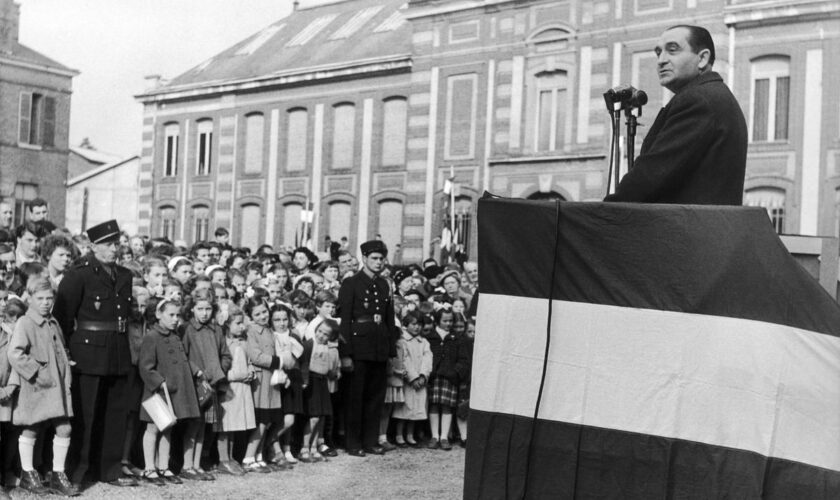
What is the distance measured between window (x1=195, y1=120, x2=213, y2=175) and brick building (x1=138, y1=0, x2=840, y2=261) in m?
0.05

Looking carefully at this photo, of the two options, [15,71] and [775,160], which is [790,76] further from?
[15,71]

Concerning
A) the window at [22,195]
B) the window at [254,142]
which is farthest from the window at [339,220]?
the window at [22,195]

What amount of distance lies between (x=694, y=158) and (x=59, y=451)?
607cm

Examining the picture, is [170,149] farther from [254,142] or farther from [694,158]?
[694,158]

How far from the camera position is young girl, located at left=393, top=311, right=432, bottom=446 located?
40.4 feet

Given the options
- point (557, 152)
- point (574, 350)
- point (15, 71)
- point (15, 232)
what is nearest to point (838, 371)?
point (574, 350)

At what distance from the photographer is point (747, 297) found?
3.93 meters

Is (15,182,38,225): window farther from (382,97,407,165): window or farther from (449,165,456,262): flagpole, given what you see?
(449,165,456,262): flagpole

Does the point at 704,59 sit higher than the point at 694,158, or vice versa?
the point at 704,59

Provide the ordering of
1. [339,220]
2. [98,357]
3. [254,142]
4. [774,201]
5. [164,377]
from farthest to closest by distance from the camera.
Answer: [254,142], [339,220], [774,201], [164,377], [98,357]

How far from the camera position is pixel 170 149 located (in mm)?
36625

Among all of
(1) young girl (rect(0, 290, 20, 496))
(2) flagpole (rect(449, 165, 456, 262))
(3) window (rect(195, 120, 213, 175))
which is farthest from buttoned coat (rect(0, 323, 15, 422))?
(3) window (rect(195, 120, 213, 175))

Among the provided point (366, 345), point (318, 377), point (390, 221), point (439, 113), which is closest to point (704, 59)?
point (318, 377)

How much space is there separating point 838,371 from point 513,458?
126cm
